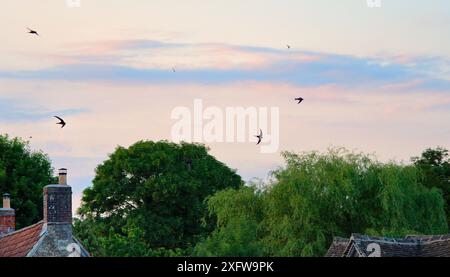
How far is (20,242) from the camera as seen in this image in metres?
47.6

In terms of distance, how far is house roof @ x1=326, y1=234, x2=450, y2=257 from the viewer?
4381cm

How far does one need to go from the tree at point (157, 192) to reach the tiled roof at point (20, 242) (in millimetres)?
33425

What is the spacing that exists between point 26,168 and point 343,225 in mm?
26147

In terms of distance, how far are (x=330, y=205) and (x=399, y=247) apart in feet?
61.2

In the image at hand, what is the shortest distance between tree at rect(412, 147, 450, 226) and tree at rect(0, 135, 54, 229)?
83.1ft

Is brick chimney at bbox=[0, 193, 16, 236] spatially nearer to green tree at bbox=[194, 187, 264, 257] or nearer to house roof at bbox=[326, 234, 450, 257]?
green tree at bbox=[194, 187, 264, 257]

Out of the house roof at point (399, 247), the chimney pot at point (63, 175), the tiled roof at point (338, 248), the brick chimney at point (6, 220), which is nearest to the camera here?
the house roof at point (399, 247)

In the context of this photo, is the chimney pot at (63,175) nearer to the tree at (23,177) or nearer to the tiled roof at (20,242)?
the tiled roof at (20,242)

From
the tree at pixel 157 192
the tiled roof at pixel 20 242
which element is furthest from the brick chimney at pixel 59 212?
the tree at pixel 157 192

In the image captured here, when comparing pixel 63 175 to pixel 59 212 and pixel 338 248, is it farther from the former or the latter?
pixel 338 248

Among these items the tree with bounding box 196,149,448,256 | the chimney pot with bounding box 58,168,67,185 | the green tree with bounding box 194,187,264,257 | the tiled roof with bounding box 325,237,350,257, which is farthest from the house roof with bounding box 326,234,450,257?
the tree with bounding box 196,149,448,256

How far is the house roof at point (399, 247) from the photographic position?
144 ft
